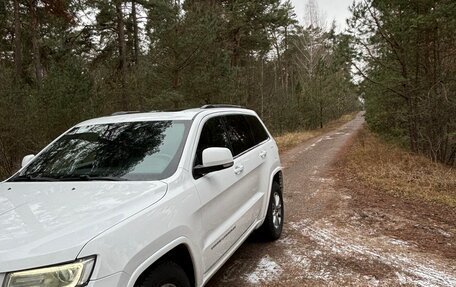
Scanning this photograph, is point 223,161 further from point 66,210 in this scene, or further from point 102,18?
point 102,18

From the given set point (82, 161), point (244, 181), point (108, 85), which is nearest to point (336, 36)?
point (108, 85)

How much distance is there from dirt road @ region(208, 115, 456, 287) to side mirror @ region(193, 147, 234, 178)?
4.72 ft

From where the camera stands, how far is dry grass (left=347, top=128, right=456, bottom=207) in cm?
808

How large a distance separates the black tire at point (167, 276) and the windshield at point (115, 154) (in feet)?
2.32

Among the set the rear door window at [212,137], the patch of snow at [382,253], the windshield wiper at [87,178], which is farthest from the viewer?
the patch of snow at [382,253]

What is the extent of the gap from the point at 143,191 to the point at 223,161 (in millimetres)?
776

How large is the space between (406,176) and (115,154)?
8465 mm

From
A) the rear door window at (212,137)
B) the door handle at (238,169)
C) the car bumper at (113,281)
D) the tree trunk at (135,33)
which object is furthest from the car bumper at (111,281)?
the tree trunk at (135,33)

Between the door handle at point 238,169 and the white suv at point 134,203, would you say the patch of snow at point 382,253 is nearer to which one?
the white suv at point 134,203

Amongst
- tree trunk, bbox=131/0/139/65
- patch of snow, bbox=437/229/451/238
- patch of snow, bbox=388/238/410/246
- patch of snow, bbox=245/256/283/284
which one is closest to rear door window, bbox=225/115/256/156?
patch of snow, bbox=245/256/283/284

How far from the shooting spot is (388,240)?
207 inches

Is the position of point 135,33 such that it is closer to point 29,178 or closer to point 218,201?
point 29,178

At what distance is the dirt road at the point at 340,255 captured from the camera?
405cm

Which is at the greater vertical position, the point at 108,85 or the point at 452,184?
the point at 108,85
